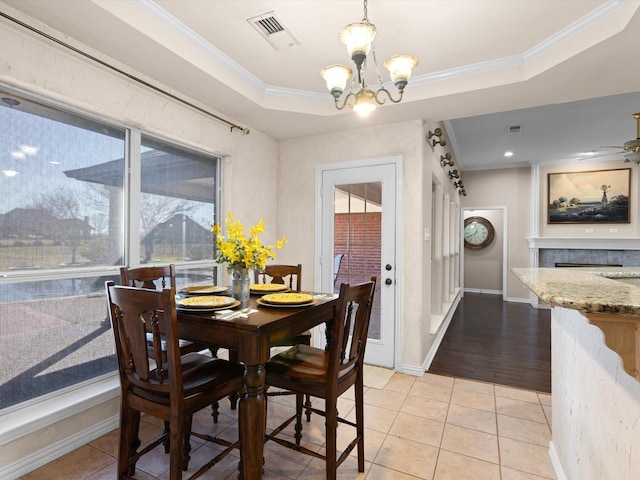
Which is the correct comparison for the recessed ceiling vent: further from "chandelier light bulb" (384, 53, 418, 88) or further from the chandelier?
"chandelier light bulb" (384, 53, 418, 88)

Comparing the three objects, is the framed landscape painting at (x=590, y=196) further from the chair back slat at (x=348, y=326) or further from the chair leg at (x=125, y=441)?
the chair leg at (x=125, y=441)

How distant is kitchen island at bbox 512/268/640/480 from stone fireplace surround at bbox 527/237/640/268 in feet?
17.1

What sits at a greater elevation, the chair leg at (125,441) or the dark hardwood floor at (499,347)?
the chair leg at (125,441)

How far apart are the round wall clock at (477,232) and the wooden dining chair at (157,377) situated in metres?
7.68

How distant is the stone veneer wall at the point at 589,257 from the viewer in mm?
5996

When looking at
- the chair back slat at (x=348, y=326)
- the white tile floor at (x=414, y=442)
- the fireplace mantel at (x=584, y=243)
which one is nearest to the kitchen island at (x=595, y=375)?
the white tile floor at (x=414, y=442)

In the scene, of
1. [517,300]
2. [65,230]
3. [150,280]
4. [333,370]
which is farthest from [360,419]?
[517,300]

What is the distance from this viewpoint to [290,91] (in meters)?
3.12

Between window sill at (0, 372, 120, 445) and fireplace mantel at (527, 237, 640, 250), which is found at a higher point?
fireplace mantel at (527, 237, 640, 250)

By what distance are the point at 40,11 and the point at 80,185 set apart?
95 centimetres

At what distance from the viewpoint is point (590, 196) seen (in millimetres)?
6352

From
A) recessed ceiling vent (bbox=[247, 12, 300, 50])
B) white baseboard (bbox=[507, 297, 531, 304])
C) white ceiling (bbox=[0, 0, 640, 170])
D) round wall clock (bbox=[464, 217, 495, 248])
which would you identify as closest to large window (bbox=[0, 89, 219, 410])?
white ceiling (bbox=[0, 0, 640, 170])

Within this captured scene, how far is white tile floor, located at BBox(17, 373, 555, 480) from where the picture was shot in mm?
1868

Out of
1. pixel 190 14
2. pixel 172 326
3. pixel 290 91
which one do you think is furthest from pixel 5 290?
pixel 290 91
